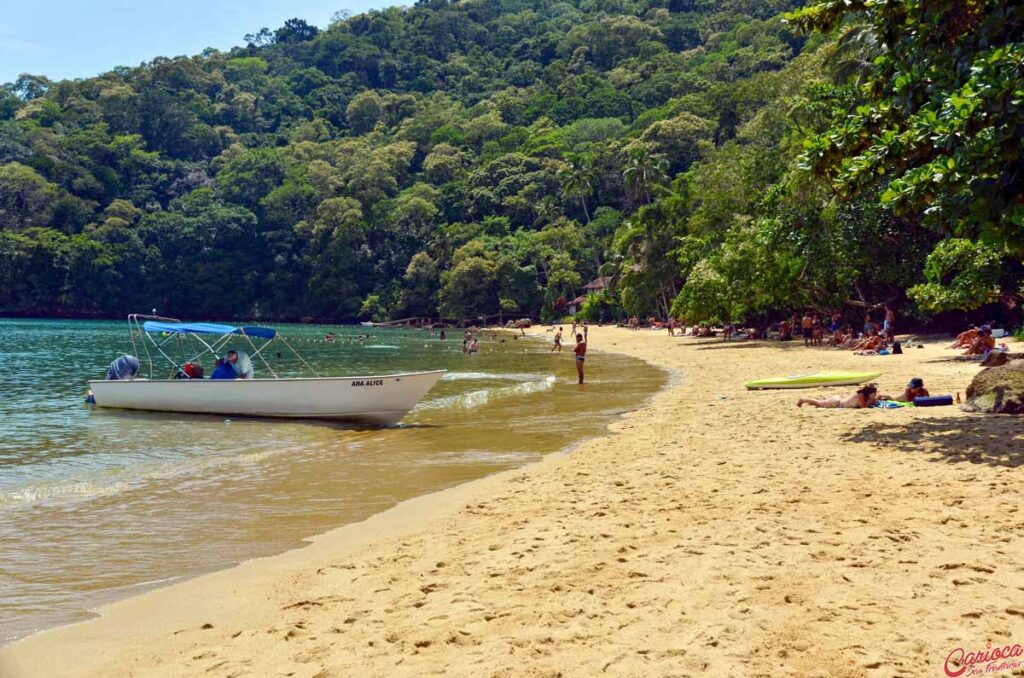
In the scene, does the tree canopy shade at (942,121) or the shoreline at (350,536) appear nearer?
the shoreline at (350,536)

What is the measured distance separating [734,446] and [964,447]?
2842 millimetres

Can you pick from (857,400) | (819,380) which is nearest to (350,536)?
(857,400)

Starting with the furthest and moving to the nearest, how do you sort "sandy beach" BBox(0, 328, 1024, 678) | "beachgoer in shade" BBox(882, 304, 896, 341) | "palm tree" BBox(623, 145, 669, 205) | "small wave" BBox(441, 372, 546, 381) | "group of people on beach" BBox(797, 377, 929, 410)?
"palm tree" BBox(623, 145, 669, 205) < "beachgoer in shade" BBox(882, 304, 896, 341) < "small wave" BBox(441, 372, 546, 381) < "group of people on beach" BBox(797, 377, 929, 410) < "sandy beach" BBox(0, 328, 1024, 678)

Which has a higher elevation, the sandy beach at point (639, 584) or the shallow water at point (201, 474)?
the sandy beach at point (639, 584)

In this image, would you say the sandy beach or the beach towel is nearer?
the sandy beach

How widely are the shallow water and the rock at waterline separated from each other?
6.32m

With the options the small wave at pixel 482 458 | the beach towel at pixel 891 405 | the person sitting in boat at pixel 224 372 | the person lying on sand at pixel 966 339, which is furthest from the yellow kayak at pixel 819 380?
the person sitting in boat at pixel 224 372

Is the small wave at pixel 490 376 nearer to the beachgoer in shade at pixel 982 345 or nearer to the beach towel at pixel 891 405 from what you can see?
the beachgoer in shade at pixel 982 345

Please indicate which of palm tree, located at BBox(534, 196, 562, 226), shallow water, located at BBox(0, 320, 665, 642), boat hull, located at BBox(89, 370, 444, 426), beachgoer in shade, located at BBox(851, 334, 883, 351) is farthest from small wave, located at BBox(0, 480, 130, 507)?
palm tree, located at BBox(534, 196, 562, 226)

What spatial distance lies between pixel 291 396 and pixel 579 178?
80.4m

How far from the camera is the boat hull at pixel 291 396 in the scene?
1688 cm

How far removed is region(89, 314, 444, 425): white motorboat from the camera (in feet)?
55.4

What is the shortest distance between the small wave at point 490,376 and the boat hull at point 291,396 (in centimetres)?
1017

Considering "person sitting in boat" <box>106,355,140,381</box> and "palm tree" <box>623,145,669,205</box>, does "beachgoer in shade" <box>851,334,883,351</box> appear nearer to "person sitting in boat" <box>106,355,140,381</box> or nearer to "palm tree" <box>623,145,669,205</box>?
"person sitting in boat" <box>106,355,140,381</box>
